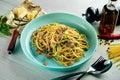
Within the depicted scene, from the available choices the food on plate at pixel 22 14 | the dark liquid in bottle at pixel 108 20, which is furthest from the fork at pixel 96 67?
the food on plate at pixel 22 14

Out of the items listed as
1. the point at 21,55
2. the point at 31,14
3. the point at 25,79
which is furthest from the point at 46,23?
the point at 25,79

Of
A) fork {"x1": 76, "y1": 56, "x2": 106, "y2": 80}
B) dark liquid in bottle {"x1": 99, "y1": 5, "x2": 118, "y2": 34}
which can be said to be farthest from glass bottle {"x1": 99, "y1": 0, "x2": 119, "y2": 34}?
fork {"x1": 76, "y1": 56, "x2": 106, "y2": 80}

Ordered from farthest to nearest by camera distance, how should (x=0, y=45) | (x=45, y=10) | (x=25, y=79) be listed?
(x=45, y=10), (x=0, y=45), (x=25, y=79)

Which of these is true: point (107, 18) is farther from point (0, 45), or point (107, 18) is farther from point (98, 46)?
point (0, 45)

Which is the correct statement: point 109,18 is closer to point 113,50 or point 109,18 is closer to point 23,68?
point 113,50

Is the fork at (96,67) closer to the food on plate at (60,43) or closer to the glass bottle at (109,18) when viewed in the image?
the food on plate at (60,43)

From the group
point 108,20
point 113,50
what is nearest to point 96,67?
point 113,50
